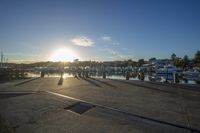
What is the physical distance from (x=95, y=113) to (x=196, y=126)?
3.68 meters

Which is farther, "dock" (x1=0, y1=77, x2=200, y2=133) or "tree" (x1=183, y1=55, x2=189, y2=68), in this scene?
"tree" (x1=183, y1=55, x2=189, y2=68)

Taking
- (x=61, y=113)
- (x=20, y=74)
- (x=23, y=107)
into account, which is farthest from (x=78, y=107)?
(x=20, y=74)

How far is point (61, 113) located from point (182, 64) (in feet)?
370

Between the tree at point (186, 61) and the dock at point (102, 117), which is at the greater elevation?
the tree at point (186, 61)

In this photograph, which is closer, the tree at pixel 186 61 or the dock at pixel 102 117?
the dock at pixel 102 117

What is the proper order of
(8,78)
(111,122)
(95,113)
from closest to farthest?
(111,122) → (95,113) → (8,78)

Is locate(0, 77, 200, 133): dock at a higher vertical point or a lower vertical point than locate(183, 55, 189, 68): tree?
lower

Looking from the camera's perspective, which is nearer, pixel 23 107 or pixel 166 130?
pixel 166 130

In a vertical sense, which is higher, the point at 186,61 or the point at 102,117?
the point at 186,61

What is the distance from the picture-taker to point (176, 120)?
7.56m

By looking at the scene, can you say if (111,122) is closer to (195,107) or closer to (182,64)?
(195,107)

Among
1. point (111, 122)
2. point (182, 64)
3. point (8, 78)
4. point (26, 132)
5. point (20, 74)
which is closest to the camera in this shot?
point (26, 132)

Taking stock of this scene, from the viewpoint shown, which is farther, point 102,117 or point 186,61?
point 186,61

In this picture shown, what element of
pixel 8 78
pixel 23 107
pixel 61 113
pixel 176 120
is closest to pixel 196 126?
pixel 176 120
